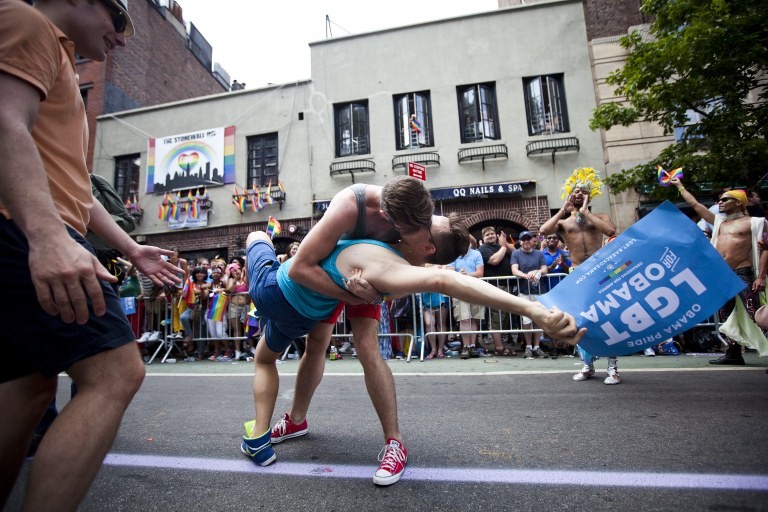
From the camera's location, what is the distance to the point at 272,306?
8.06ft

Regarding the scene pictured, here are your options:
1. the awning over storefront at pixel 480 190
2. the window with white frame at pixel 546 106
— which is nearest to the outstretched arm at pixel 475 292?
the awning over storefront at pixel 480 190

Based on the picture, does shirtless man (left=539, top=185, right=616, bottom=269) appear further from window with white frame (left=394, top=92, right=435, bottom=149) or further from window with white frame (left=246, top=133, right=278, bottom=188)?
window with white frame (left=246, top=133, right=278, bottom=188)

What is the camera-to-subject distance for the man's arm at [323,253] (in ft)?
7.11

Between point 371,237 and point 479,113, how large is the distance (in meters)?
12.4

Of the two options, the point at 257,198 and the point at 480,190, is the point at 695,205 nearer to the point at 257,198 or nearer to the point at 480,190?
the point at 480,190

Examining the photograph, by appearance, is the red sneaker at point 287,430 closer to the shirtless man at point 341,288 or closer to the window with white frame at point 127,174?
the shirtless man at point 341,288

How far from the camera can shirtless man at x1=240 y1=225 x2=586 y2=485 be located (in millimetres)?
1709

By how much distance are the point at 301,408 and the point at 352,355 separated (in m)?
5.27

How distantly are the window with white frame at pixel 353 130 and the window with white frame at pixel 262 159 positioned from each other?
234 centimetres

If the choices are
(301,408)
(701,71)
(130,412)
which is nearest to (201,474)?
(301,408)

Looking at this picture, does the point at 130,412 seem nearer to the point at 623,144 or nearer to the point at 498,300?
the point at 498,300

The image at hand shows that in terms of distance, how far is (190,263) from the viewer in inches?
592

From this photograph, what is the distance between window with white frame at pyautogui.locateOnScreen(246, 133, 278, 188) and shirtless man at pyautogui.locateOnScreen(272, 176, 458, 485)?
13299 millimetres

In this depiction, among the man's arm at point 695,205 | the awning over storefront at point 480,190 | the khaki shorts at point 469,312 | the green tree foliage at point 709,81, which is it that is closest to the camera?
the man's arm at point 695,205
